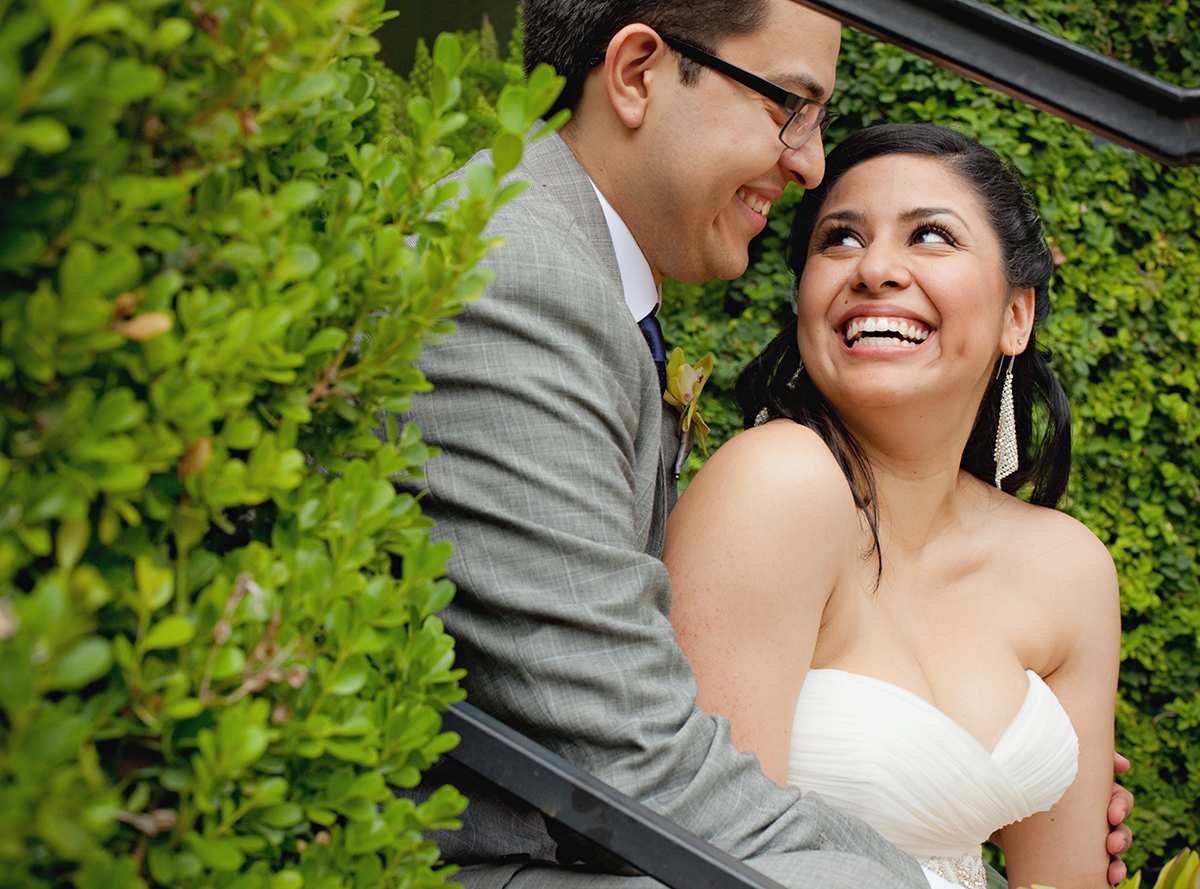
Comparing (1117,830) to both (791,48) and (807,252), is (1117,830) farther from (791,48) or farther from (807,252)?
(791,48)

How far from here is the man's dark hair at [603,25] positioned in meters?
2.12

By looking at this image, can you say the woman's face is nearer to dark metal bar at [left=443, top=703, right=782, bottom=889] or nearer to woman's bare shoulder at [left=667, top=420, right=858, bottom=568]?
woman's bare shoulder at [left=667, top=420, right=858, bottom=568]

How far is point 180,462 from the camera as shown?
2.52ft

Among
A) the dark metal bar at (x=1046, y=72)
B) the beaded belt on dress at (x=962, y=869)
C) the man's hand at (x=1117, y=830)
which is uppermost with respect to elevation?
the dark metal bar at (x=1046, y=72)

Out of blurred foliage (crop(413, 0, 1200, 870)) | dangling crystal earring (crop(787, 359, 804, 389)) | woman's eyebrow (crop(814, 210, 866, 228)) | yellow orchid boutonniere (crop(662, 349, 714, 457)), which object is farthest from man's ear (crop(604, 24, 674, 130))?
blurred foliage (crop(413, 0, 1200, 870))

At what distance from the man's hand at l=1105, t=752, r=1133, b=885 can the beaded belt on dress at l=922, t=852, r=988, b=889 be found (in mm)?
546

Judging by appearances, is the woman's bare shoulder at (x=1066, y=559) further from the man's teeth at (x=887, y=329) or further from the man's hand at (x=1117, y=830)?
the man's teeth at (x=887, y=329)

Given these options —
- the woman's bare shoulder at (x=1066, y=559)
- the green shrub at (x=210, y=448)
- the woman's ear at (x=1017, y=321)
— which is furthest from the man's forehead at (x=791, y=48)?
the woman's bare shoulder at (x=1066, y=559)

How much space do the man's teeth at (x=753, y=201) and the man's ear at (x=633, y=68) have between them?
35 cm

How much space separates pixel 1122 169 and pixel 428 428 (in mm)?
3705

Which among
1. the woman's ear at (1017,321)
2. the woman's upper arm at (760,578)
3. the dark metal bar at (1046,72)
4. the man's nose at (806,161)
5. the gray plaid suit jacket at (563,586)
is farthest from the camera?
the woman's ear at (1017,321)

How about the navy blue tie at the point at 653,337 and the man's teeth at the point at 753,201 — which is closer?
the navy blue tie at the point at 653,337

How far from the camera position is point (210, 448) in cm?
77

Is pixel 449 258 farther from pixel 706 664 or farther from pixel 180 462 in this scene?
pixel 706 664
